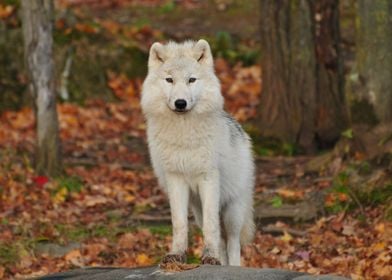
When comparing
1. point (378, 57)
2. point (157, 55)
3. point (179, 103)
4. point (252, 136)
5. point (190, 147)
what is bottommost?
point (252, 136)

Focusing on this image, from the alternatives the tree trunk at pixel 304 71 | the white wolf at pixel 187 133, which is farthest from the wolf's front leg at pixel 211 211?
the tree trunk at pixel 304 71

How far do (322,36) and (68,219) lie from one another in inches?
214

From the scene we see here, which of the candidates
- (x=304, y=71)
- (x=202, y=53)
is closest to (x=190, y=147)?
(x=202, y=53)

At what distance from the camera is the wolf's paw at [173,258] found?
7.86 metres

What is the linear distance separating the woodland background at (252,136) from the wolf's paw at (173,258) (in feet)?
5.79

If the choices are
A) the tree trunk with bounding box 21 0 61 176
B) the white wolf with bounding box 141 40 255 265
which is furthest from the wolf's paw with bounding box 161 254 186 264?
the tree trunk with bounding box 21 0 61 176

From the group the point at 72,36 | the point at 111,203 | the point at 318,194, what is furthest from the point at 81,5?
the point at 318,194

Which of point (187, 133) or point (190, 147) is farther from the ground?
point (187, 133)

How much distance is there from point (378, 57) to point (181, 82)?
4290mm

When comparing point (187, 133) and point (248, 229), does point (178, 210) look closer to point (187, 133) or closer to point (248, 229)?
point (187, 133)

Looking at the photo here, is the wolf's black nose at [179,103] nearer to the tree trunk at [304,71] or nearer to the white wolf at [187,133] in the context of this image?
the white wolf at [187,133]

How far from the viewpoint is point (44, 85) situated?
13.1 meters

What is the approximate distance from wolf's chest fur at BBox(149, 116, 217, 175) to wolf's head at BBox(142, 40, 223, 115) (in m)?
0.14

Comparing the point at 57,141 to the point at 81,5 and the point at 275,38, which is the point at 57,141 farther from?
the point at 81,5
